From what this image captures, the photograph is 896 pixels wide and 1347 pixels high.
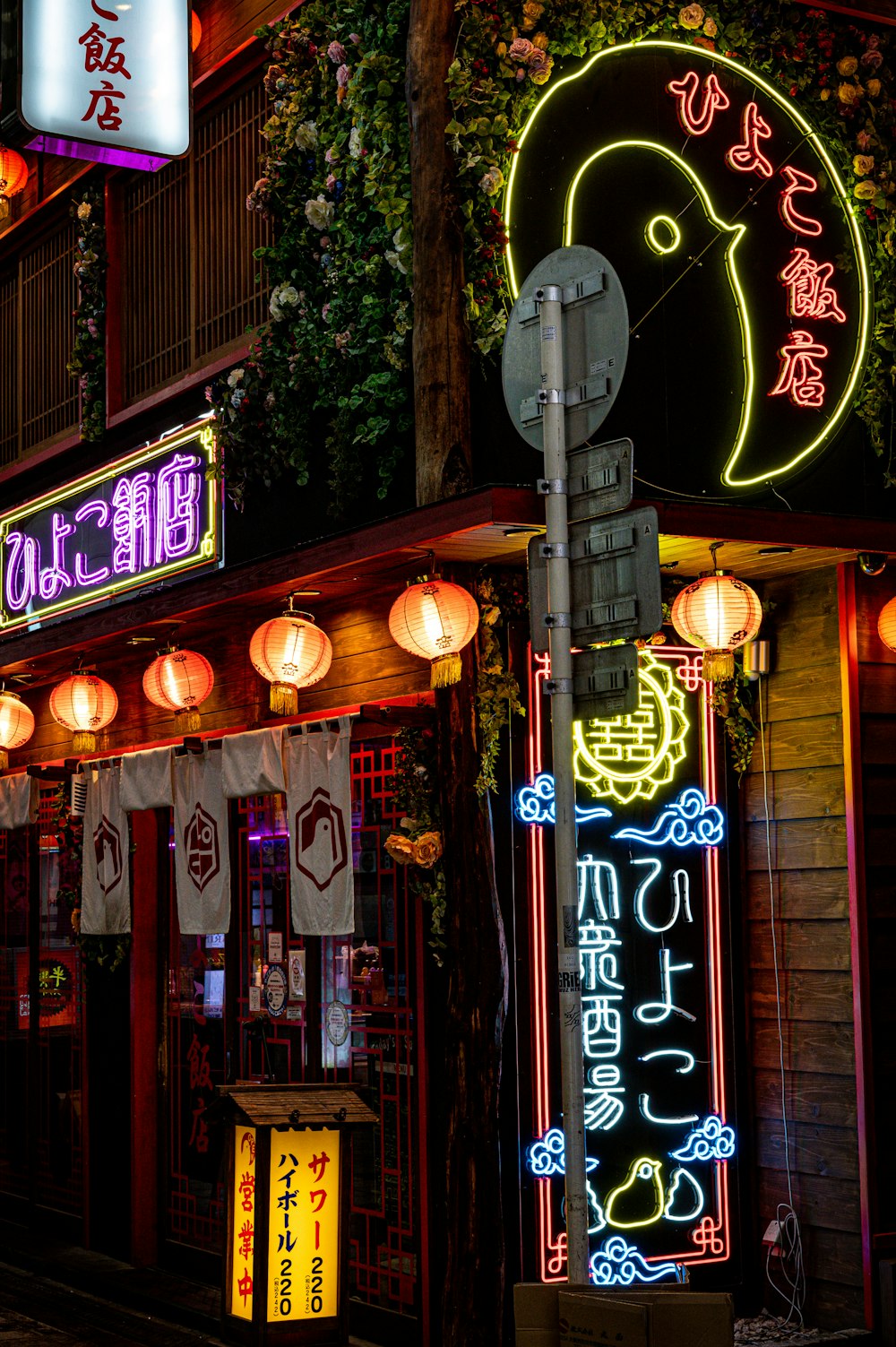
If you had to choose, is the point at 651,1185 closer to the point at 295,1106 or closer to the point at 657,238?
the point at 295,1106

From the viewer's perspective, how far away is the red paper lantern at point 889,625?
32.3ft

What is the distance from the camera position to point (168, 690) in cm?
1183

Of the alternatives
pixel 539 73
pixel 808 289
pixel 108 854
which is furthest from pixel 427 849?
pixel 539 73

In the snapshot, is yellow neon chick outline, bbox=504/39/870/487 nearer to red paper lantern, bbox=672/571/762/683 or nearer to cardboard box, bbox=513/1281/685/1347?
red paper lantern, bbox=672/571/762/683

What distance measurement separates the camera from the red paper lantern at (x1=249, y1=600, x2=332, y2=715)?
10.3m

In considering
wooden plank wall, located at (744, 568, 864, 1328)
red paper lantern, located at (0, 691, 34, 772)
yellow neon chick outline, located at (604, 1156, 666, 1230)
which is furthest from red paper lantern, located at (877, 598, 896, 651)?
red paper lantern, located at (0, 691, 34, 772)

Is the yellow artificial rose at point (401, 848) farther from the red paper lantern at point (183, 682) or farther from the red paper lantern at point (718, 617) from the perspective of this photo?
the red paper lantern at point (183, 682)

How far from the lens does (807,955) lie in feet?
32.6

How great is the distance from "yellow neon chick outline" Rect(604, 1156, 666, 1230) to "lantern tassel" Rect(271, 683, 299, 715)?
3.39 metres

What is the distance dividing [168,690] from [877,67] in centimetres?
630

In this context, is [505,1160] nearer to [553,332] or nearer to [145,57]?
[553,332]

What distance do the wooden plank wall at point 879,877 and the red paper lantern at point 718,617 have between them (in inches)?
36.0

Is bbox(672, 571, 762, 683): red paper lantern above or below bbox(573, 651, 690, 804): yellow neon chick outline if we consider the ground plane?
above

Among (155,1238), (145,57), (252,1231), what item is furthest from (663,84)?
(155,1238)
